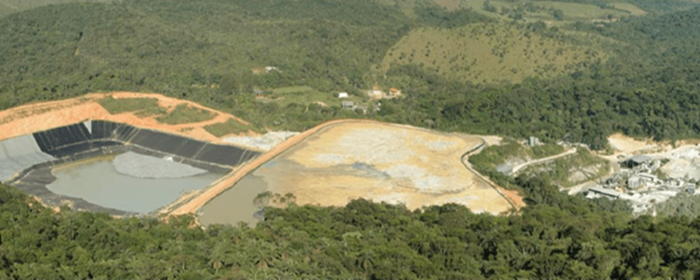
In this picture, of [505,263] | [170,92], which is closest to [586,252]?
[505,263]

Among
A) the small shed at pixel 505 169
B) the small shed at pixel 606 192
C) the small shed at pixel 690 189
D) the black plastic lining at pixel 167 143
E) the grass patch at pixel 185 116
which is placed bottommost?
the small shed at pixel 690 189

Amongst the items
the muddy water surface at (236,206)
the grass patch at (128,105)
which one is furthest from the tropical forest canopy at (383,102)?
the muddy water surface at (236,206)

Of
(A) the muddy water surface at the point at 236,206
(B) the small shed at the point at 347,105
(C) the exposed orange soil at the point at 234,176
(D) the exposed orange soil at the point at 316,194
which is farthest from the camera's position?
(B) the small shed at the point at 347,105

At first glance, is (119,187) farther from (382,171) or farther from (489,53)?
(489,53)

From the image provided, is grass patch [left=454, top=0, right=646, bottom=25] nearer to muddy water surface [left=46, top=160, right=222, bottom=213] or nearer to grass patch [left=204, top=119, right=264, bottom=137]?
grass patch [left=204, top=119, right=264, bottom=137]

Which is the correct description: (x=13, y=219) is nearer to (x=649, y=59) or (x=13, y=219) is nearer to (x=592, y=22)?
(x=649, y=59)

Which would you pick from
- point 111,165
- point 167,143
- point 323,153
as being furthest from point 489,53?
point 111,165

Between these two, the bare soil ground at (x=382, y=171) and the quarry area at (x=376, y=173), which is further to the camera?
the bare soil ground at (x=382, y=171)

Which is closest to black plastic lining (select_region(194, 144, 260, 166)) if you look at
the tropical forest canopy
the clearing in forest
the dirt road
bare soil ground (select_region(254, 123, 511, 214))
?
bare soil ground (select_region(254, 123, 511, 214))

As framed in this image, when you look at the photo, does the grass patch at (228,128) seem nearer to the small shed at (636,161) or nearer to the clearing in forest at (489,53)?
the small shed at (636,161)
